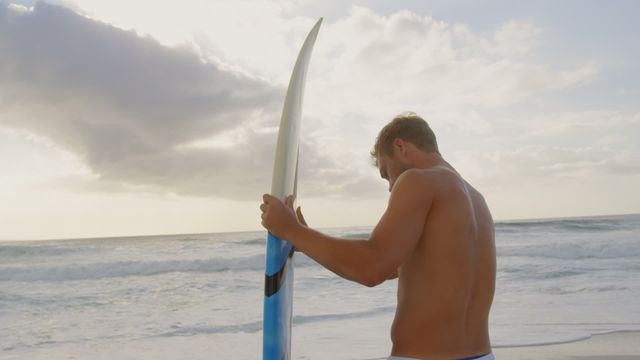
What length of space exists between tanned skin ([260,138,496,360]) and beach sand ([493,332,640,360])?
393 cm

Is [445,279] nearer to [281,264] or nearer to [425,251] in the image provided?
[425,251]

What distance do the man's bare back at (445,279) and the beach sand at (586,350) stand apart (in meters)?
3.93

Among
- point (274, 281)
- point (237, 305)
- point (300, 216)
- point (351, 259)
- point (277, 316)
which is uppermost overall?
point (300, 216)

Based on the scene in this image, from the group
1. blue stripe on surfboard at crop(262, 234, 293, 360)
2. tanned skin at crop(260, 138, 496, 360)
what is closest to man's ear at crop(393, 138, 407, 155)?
tanned skin at crop(260, 138, 496, 360)

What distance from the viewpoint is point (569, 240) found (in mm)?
22078

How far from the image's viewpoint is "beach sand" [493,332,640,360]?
5.28 metres

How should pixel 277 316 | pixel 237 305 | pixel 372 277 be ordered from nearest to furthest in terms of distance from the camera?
pixel 372 277 < pixel 277 316 < pixel 237 305

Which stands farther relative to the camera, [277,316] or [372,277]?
[277,316]

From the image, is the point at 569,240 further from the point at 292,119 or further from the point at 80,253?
the point at 292,119

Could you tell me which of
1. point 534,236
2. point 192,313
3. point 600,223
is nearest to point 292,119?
point 192,313

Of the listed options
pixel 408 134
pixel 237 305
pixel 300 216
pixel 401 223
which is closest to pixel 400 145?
pixel 408 134

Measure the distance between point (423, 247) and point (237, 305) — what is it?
28.1ft

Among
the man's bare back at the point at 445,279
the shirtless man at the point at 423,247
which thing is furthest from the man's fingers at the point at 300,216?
the man's bare back at the point at 445,279

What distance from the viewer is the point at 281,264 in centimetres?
220
